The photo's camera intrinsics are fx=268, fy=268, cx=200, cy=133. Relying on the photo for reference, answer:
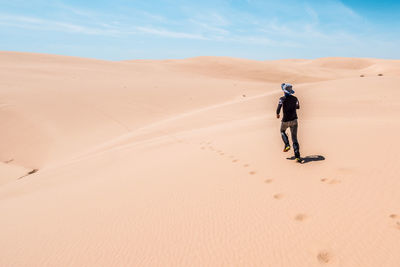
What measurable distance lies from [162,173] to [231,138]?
113 inches

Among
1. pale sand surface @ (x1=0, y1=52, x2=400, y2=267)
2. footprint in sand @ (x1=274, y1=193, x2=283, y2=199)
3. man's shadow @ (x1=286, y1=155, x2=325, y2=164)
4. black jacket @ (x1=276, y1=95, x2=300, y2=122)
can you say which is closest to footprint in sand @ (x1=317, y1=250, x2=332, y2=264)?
pale sand surface @ (x1=0, y1=52, x2=400, y2=267)

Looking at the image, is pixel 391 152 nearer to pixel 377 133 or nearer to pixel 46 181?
pixel 377 133

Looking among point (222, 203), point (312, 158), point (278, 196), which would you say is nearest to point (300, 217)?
point (278, 196)

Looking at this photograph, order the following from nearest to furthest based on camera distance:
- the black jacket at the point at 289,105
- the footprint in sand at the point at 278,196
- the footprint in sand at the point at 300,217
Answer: the footprint in sand at the point at 300,217, the footprint in sand at the point at 278,196, the black jacket at the point at 289,105

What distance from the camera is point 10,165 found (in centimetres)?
962

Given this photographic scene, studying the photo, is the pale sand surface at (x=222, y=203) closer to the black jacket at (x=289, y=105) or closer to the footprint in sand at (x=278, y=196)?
the footprint in sand at (x=278, y=196)

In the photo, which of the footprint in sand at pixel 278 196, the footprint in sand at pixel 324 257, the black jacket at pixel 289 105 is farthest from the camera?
the black jacket at pixel 289 105

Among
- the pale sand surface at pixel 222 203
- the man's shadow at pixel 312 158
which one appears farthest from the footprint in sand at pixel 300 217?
the man's shadow at pixel 312 158

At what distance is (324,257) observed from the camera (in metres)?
2.39

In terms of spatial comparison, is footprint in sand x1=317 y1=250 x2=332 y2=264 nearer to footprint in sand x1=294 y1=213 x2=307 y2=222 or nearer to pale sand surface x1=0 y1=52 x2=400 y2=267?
pale sand surface x1=0 y1=52 x2=400 y2=267

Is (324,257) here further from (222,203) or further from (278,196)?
(222,203)

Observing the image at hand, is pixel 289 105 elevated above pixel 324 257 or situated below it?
above

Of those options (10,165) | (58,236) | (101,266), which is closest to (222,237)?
(101,266)

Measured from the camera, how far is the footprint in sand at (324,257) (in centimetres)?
235
